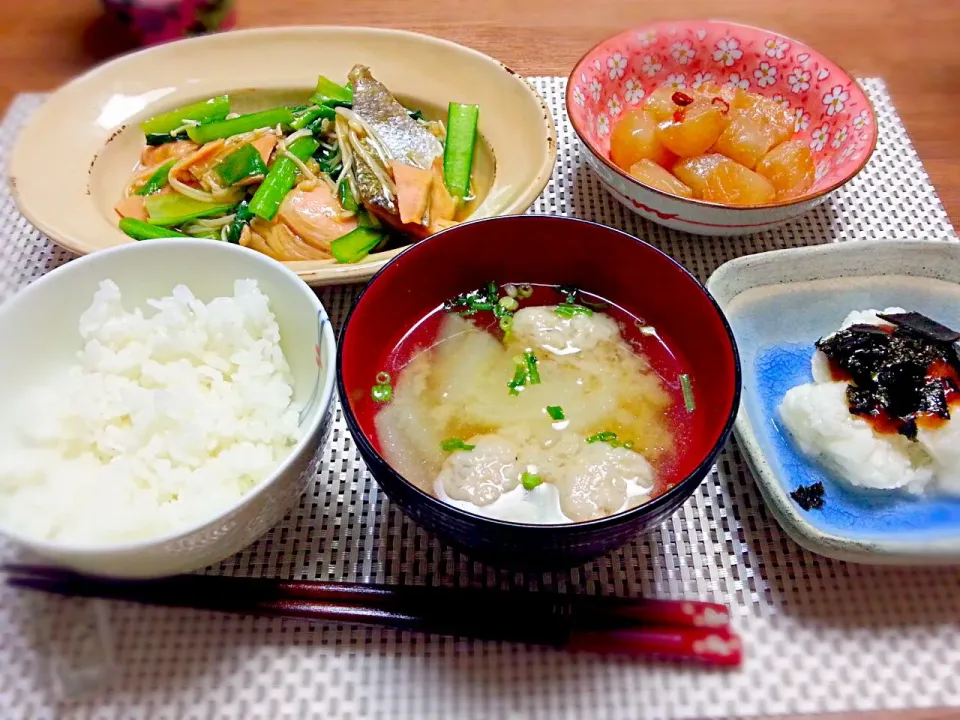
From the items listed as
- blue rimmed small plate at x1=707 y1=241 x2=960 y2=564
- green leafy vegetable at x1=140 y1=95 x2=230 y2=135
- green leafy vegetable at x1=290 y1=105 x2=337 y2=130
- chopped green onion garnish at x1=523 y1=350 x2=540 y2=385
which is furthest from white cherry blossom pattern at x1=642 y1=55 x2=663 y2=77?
green leafy vegetable at x1=140 y1=95 x2=230 y2=135

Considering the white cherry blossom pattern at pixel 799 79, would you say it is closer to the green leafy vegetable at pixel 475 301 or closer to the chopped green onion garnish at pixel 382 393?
the green leafy vegetable at pixel 475 301

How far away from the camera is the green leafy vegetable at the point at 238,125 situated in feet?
6.28

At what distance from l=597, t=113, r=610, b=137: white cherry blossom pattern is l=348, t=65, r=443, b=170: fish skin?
44 cm

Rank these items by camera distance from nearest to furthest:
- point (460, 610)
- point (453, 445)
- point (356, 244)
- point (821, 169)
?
point (460, 610) < point (453, 445) < point (356, 244) < point (821, 169)

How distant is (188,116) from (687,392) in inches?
63.5

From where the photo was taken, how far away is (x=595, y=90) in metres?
1.85

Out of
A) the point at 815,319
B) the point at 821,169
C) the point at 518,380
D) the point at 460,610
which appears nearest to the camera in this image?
the point at 460,610

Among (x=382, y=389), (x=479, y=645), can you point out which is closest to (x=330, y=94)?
(x=382, y=389)

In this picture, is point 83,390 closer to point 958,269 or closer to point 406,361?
point 406,361

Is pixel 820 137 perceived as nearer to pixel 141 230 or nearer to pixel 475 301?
pixel 475 301

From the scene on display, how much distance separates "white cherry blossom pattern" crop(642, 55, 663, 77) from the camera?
197 cm

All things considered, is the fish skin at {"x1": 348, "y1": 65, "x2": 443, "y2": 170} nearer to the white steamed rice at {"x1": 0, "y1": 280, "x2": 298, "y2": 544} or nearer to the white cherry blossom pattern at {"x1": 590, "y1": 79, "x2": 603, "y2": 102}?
the white cherry blossom pattern at {"x1": 590, "y1": 79, "x2": 603, "y2": 102}

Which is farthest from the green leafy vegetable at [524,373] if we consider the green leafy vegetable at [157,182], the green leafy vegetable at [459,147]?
the green leafy vegetable at [157,182]

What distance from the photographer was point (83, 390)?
1150 mm
